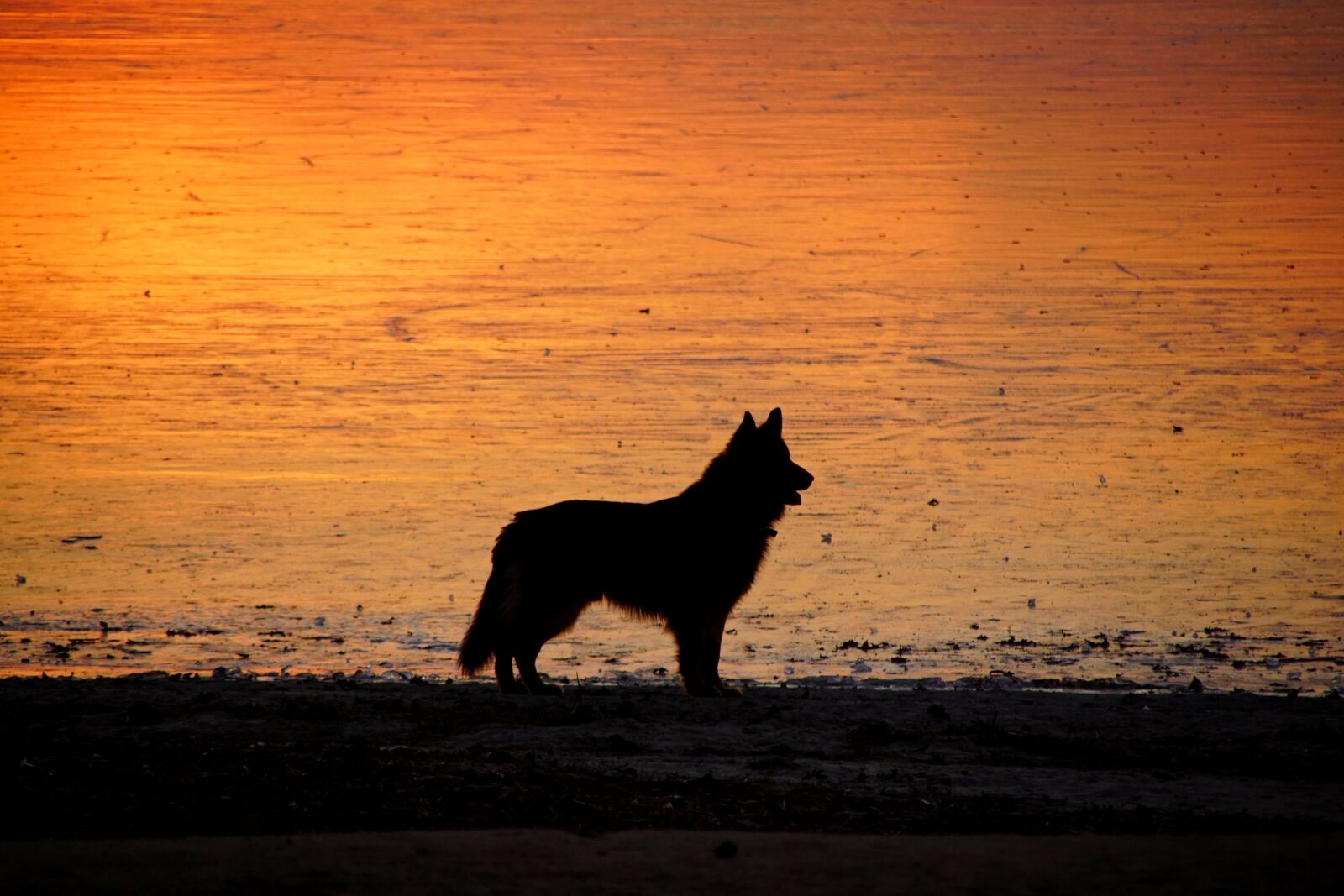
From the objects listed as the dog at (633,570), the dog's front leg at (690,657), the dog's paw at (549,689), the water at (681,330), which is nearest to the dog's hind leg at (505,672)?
the dog at (633,570)

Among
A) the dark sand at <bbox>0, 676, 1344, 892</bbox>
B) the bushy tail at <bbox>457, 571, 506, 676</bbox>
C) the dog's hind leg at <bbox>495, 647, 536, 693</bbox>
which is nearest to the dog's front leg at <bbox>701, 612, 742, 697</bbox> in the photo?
the dark sand at <bbox>0, 676, 1344, 892</bbox>

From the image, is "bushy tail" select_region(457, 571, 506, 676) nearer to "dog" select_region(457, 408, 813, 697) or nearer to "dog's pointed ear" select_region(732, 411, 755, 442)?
"dog" select_region(457, 408, 813, 697)

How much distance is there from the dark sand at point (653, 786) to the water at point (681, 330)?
1174 millimetres

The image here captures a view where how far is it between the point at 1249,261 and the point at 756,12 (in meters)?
12.8

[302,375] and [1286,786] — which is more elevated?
[302,375]

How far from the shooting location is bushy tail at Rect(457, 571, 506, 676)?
912 centimetres

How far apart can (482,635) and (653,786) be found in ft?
8.44

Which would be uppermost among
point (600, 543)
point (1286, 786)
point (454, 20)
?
point (454, 20)

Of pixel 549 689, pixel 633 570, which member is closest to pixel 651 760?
pixel 549 689

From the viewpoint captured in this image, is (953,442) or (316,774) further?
(953,442)

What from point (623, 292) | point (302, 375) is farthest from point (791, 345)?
point (302, 375)

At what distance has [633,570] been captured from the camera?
9.39 metres

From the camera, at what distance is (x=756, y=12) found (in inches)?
1111

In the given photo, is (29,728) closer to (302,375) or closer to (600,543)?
(600,543)
